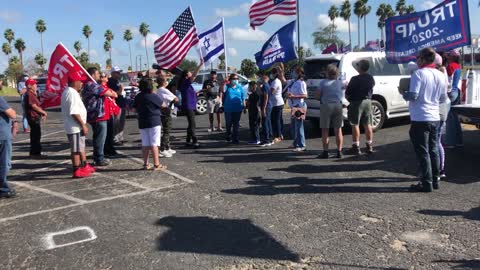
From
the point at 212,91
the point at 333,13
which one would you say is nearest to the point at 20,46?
the point at 333,13

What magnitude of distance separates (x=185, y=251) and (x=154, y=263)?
0.34 meters

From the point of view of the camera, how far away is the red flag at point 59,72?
25.7ft

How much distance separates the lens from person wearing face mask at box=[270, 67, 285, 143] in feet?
32.5

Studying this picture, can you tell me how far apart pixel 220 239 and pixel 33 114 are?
261 inches

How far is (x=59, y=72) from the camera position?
7.95 meters

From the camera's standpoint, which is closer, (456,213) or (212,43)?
(456,213)

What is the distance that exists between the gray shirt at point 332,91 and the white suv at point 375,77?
2324 millimetres

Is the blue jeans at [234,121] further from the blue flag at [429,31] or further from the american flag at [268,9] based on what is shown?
the blue flag at [429,31]

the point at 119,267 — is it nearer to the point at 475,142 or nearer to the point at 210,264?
the point at 210,264

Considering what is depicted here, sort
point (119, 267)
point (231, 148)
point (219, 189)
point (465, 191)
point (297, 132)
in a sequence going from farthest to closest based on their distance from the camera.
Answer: point (231, 148)
point (297, 132)
point (219, 189)
point (465, 191)
point (119, 267)

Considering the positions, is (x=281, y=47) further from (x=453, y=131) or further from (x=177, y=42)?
(x=453, y=131)

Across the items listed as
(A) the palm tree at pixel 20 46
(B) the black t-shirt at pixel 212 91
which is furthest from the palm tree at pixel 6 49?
(B) the black t-shirt at pixel 212 91

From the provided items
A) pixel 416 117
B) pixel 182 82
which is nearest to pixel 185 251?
pixel 416 117

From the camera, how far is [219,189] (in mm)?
6395
